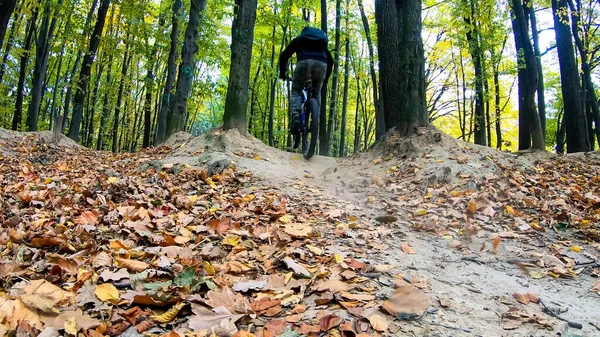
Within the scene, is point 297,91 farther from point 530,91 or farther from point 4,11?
point 4,11

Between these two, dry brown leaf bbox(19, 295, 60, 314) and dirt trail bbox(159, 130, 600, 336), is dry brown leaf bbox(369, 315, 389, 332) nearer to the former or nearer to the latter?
dirt trail bbox(159, 130, 600, 336)

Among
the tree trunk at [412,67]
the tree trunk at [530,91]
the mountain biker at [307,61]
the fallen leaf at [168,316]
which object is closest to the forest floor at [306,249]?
the fallen leaf at [168,316]

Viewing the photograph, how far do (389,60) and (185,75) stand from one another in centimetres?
500

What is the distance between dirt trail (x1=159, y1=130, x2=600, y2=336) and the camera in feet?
5.61

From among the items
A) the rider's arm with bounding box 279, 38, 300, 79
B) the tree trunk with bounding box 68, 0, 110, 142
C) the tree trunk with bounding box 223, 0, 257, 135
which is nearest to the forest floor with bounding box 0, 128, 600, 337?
the tree trunk with bounding box 223, 0, 257, 135

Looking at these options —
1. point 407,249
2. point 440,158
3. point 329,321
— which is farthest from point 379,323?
point 440,158

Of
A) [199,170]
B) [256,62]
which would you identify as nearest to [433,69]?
[256,62]

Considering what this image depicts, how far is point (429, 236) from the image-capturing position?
118 inches

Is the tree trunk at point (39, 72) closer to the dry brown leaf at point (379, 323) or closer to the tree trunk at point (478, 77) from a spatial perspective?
the dry brown leaf at point (379, 323)

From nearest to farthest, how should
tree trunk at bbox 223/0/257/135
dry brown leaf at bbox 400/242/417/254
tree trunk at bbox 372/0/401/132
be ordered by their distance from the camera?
1. dry brown leaf at bbox 400/242/417/254
2. tree trunk at bbox 223/0/257/135
3. tree trunk at bbox 372/0/401/132

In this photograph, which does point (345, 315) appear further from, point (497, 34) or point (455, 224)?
point (497, 34)

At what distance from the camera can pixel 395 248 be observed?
2.63m

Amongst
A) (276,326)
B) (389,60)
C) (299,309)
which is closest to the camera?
(276,326)

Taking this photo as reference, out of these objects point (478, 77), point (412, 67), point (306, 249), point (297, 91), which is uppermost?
point (478, 77)
